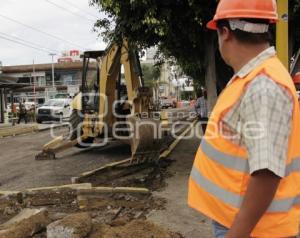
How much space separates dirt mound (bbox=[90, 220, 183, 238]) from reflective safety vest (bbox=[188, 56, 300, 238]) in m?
3.43

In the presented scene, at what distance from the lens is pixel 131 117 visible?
11992mm

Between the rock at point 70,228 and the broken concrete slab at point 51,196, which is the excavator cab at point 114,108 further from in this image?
the rock at point 70,228

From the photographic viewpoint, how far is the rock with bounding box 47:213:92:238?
17.7 ft

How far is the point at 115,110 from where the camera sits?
14789 mm

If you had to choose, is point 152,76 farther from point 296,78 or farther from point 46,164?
point 296,78

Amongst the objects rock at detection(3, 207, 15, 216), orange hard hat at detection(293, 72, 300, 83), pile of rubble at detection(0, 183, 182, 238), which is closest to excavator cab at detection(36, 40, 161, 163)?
pile of rubble at detection(0, 183, 182, 238)

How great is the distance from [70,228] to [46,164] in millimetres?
8558

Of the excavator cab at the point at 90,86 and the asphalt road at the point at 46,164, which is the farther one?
the excavator cab at the point at 90,86

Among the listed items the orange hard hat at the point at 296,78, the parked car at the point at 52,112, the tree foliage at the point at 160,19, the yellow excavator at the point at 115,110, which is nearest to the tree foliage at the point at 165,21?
the tree foliage at the point at 160,19

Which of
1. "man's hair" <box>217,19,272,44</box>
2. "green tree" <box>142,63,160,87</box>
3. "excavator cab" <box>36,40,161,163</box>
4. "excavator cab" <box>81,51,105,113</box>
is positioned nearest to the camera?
"man's hair" <box>217,19,272,44</box>

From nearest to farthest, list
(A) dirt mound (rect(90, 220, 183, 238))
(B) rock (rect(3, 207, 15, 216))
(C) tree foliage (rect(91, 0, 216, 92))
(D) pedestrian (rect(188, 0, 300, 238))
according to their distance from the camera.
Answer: (D) pedestrian (rect(188, 0, 300, 238)) < (A) dirt mound (rect(90, 220, 183, 238)) < (B) rock (rect(3, 207, 15, 216)) < (C) tree foliage (rect(91, 0, 216, 92))

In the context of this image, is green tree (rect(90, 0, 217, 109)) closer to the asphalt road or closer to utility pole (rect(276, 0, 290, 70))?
the asphalt road

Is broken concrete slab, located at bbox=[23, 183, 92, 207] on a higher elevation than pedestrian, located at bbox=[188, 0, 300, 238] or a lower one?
lower

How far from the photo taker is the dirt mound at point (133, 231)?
562 cm
